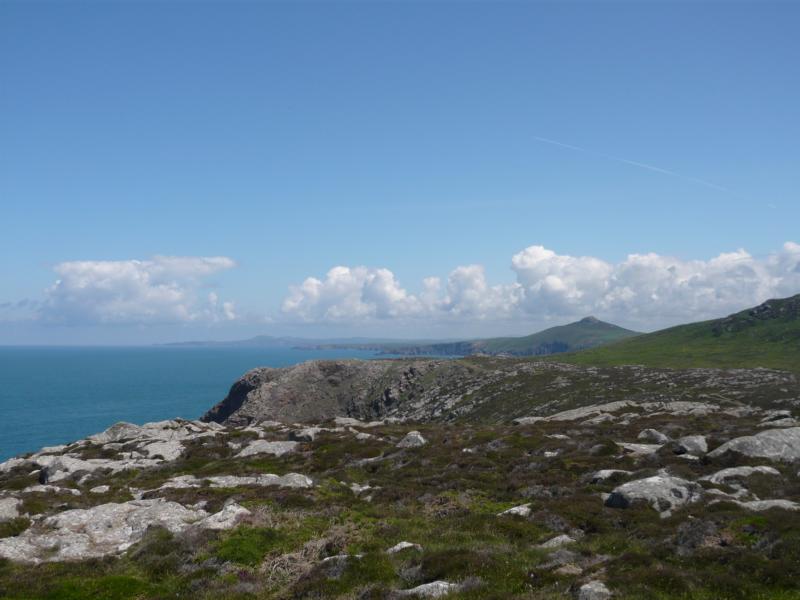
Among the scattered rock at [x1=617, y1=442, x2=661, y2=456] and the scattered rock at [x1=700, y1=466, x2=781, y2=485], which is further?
the scattered rock at [x1=617, y1=442, x2=661, y2=456]

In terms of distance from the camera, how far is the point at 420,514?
2652 centimetres

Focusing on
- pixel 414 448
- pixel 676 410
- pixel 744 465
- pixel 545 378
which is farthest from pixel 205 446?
pixel 545 378

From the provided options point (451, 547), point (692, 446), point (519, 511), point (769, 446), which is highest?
point (769, 446)

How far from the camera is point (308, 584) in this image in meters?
17.0

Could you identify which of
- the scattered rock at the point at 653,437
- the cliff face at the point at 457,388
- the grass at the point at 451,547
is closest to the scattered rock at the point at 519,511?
the grass at the point at 451,547

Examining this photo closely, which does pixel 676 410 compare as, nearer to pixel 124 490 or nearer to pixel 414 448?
pixel 414 448

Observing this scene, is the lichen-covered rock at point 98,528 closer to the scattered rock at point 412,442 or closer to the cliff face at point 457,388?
the scattered rock at point 412,442

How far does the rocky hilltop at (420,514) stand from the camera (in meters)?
16.5

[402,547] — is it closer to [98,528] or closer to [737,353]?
[98,528]

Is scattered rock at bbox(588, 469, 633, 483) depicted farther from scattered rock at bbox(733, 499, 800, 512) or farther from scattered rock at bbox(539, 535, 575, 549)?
scattered rock at bbox(539, 535, 575, 549)

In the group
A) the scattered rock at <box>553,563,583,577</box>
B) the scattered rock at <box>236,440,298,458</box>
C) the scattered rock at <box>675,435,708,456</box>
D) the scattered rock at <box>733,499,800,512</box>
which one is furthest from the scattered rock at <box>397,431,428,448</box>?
the scattered rock at <box>553,563,583,577</box>

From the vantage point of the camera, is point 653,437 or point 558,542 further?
point 653,437

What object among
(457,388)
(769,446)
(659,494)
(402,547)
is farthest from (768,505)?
(457,388)

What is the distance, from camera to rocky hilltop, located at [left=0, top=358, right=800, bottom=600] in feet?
54.3
